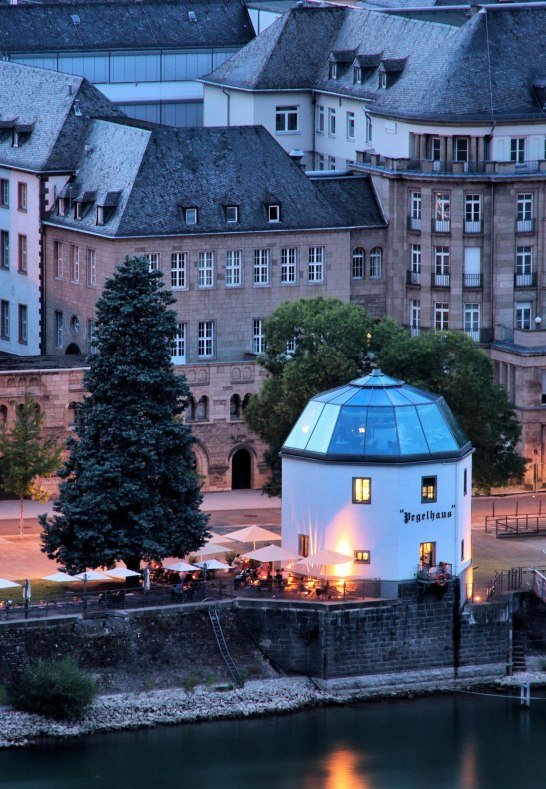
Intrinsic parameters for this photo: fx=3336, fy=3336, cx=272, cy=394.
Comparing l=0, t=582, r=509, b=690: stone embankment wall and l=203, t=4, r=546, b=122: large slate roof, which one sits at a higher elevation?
l=203, t=4, r=546, b=122: large slate roof

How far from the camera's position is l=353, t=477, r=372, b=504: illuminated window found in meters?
127

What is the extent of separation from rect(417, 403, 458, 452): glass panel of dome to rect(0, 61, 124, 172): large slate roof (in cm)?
3759

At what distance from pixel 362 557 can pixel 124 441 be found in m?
10.1

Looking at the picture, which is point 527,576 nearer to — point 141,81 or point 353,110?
point 353,110

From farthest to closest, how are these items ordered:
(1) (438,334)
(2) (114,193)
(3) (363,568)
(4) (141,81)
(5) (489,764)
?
(4) (141,81) → (2) (114,193) → (1) (438,334) → (3) (363,568) → (5) (489,764)

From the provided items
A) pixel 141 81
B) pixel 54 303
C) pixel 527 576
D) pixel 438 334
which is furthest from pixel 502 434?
pixel 141 81

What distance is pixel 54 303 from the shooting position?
162 meters

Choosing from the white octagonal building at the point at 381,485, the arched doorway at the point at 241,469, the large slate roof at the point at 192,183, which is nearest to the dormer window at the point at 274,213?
the large slate roof at the point at 192,183

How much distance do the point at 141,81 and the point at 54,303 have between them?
3378 centimetres

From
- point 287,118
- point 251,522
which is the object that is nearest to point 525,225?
point 287,118

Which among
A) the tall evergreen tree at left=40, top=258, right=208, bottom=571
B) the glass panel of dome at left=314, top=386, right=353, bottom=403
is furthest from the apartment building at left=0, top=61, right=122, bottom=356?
the tall evergreen tree at left=40, top=258, right=208, bottom=571

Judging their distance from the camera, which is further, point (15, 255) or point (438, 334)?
point (15, 255)

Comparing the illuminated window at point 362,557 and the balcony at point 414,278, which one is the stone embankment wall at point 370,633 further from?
the balcony at point 414,278

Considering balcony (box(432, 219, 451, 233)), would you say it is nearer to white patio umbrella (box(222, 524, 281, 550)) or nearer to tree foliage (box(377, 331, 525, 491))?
tree foliage (box(377, 331, 525, 491))
